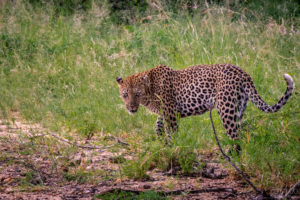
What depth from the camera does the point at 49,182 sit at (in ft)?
14.3

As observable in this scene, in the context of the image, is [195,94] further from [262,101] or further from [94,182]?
[94,182]

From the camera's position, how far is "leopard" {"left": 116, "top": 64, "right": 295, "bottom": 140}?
5.01m

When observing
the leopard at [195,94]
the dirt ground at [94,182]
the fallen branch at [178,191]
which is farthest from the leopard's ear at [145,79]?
the fallen branch at [178,191]

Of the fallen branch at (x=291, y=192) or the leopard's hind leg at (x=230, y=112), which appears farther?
the leopard's hind leg at (x=230, y=112)

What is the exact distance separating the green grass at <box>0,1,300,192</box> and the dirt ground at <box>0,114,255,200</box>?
0.17m

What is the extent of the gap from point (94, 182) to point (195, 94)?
1944 millimetres

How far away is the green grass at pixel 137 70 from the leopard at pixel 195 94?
0.61 ft

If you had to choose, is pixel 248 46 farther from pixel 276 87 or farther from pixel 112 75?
pixel 112 75

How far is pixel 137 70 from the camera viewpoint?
25.9 feet

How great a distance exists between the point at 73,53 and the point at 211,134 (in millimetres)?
4803

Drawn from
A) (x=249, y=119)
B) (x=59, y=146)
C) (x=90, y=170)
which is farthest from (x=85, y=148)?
(x=249, y=119)

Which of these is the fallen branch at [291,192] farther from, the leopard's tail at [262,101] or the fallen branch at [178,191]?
the leopard's tail at [262,101]

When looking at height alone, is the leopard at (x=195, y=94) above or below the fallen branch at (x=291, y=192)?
above

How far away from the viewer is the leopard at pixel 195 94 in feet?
16.4
